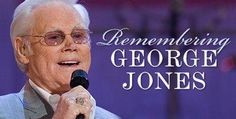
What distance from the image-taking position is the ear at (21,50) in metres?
1.61

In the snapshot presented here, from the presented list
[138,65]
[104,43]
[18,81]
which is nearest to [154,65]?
[138,65]

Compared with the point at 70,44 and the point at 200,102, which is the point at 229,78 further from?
the point at 70,44

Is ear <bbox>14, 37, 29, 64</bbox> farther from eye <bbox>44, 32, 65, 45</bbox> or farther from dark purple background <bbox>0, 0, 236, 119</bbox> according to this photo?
dark purple background <bbox>0, 0, 236, 119</bbox>

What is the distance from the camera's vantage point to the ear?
1.61 m

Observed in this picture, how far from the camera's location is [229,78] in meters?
1.99

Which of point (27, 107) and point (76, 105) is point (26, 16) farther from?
point (76, 105)

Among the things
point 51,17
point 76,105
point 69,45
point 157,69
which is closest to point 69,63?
point 69,45

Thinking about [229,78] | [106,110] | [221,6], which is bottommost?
[106,110]

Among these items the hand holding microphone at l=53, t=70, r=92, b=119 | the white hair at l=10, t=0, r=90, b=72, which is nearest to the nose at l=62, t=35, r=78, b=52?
the white hair at l=10, t=0, r=90, b=72

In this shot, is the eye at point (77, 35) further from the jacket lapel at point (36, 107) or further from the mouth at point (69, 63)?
the jacket lapel at point (36, 107)

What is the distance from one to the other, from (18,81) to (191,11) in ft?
2.18

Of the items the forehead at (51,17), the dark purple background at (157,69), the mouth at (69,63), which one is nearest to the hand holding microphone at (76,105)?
the mouth at (69,63)

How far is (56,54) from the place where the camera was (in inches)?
60.0

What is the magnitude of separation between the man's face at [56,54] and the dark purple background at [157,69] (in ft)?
1.22
